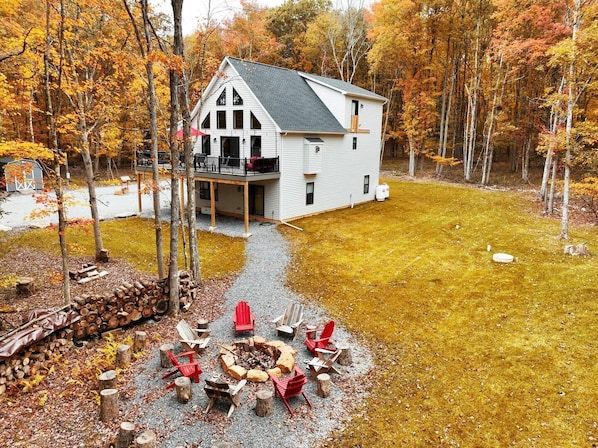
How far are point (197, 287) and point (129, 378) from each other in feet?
16.3

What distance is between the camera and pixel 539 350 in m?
9.23

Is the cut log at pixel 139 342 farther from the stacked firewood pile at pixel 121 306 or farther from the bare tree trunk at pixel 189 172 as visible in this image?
the bare tree trunk at pixel 189 172

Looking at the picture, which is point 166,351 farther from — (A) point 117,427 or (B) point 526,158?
(B) point 526,158

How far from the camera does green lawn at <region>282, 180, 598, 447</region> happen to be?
693 centimetres

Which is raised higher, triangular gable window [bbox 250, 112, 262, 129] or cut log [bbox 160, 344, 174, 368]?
triangular gable window [bbox 250, 112, 262, 129]

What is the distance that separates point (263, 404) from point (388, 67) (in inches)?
1462

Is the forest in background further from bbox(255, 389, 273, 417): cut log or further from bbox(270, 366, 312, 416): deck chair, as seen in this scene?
bbox(270, 366, 312, 416): deck chair

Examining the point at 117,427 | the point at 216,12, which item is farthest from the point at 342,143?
the point at 117,427

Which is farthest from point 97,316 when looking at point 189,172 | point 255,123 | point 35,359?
point 255,123

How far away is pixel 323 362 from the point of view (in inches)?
325

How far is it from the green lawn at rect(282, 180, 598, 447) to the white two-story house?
2.84m

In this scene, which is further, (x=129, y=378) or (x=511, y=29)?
(x=511, y=29)

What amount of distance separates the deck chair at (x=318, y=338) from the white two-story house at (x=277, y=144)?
10.4m

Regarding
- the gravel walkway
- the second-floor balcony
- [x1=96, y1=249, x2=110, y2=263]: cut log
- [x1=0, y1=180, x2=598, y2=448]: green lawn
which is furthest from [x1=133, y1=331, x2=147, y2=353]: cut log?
the second-floor balcony
